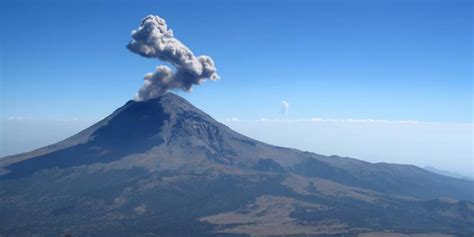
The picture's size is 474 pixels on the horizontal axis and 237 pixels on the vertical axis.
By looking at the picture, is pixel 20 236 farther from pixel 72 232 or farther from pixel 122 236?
pixel 122 236


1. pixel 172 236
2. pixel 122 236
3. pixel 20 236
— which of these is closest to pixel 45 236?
pixel 20 236

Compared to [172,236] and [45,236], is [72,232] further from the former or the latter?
[172,236]

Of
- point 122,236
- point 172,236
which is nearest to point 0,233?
point 122,236

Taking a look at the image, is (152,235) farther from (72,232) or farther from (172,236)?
(72,232)

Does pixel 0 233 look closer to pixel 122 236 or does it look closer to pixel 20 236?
pixel 20 236

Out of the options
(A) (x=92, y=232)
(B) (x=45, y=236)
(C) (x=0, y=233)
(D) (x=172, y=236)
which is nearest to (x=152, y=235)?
(D) (x=172, y=236)

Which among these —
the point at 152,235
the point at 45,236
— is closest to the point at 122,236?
the point at 152,235
